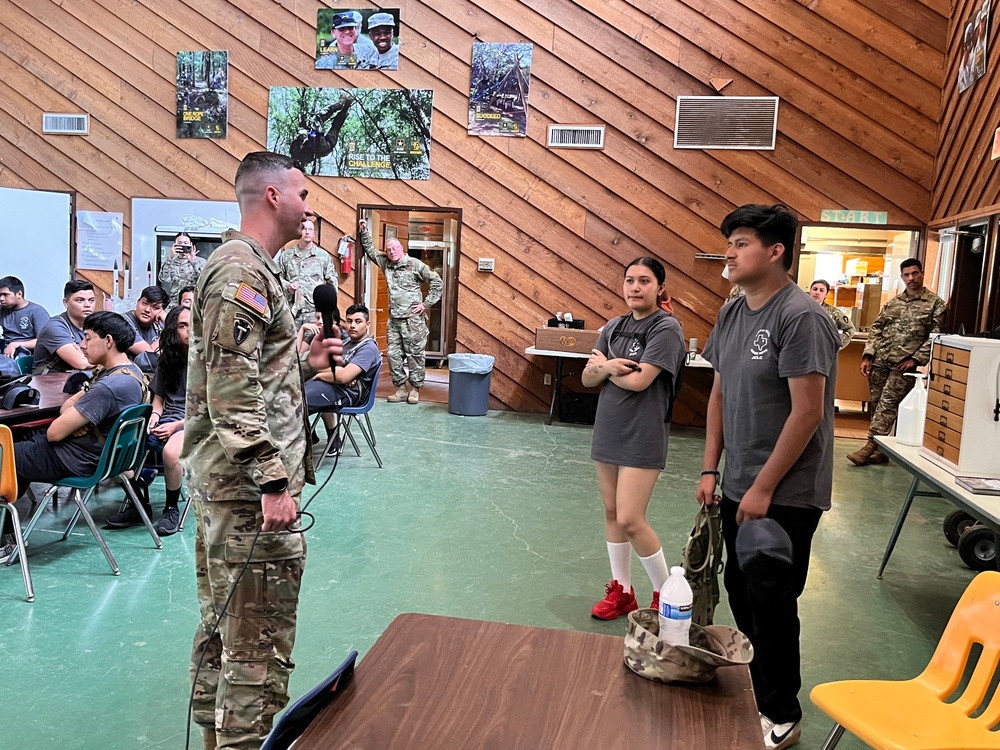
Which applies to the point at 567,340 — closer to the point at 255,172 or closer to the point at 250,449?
the point at 255,172

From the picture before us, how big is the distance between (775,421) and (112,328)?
3.22m

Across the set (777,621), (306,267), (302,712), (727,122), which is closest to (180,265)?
(306,267)

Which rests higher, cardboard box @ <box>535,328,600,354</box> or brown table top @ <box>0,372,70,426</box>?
cardboard box @ <box>535,328,600,354</box>

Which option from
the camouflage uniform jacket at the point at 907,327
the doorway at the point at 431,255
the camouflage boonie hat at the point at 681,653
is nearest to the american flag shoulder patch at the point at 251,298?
the camouflage boonie hat at the point at 681,653

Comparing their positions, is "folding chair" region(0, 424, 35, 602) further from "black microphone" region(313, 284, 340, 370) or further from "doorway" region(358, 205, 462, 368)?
"doorway" region(358, 205, 462, 368)

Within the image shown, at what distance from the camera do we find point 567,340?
8539 mm

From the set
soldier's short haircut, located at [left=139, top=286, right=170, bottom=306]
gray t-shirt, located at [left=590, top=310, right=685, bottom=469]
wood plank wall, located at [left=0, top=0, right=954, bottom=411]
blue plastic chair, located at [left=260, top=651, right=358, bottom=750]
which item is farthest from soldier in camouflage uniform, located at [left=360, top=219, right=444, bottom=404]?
blue plastic chair, located at [left=260, top=651, right=358, bottom=750]

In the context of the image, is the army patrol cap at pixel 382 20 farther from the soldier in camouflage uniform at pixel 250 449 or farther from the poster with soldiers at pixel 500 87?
the soldier in camouflage uniform at pixel 250 449

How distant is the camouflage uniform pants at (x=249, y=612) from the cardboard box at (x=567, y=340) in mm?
6528

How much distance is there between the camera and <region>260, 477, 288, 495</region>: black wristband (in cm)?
199

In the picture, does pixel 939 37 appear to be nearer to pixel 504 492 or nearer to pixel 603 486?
pixel 504 492

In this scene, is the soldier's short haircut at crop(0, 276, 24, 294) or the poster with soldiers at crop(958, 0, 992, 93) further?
the poster with soldiers at crop(958, 0, 992, 93)

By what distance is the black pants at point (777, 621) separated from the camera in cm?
247

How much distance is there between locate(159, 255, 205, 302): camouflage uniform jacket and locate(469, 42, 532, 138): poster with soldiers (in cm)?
→ 376
